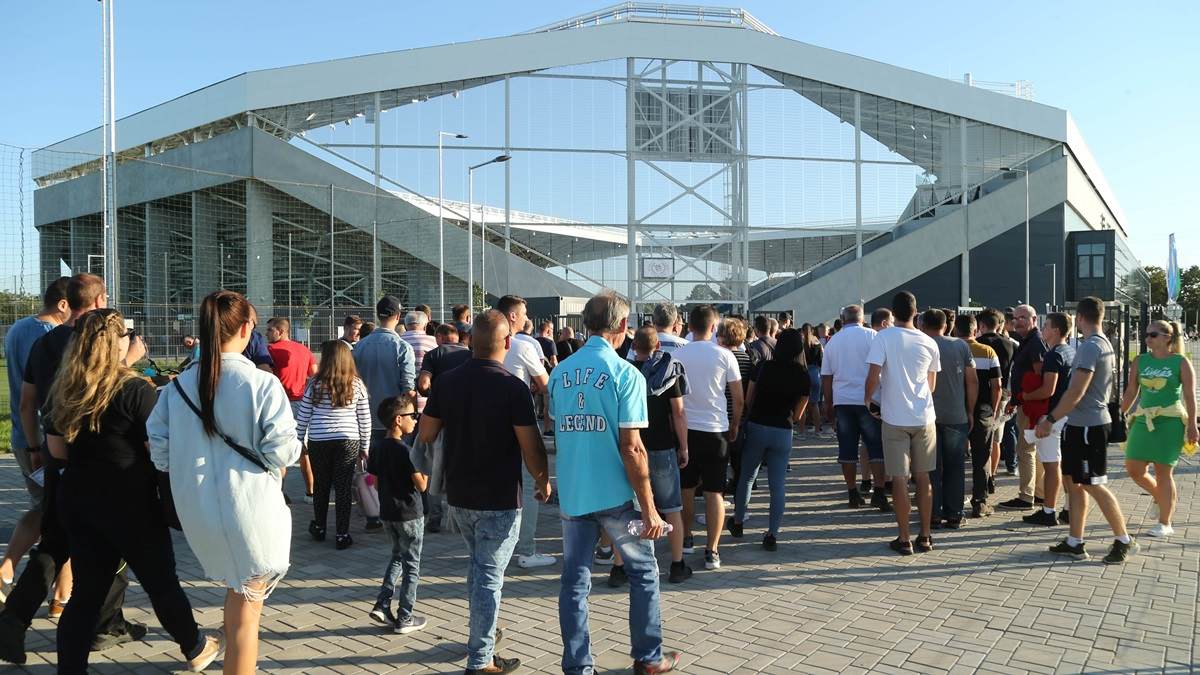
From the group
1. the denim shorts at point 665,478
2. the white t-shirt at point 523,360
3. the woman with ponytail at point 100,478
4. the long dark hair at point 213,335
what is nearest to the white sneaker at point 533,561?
the denim shorts at point 665,478

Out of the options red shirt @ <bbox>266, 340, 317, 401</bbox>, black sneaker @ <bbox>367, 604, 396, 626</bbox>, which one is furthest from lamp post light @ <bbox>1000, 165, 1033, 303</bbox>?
black sneaker @ <bbox>367, 604, 396, 626</bbox>

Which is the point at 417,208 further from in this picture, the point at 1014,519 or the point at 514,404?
the point at 514,404

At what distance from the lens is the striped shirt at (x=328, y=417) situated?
6.93m

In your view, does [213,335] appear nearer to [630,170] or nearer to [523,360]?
[523,360]

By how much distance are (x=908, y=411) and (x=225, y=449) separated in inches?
203

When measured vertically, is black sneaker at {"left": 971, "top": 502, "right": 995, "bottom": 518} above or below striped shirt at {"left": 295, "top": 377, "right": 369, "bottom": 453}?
below

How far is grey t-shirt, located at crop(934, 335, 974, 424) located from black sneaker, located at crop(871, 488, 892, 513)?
4.34 feet

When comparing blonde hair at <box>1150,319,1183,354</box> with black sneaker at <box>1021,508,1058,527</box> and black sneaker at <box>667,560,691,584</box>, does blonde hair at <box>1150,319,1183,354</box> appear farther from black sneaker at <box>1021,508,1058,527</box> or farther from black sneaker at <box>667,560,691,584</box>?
black sneaker at <box>667,560,691,584</box>

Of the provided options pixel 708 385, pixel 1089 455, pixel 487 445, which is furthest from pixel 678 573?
pixel 1089 455

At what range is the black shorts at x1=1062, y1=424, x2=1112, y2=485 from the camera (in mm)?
6340

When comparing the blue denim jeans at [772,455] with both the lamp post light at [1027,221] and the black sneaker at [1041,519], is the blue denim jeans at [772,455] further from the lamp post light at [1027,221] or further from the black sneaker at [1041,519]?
the lamp post light at [1027,221]

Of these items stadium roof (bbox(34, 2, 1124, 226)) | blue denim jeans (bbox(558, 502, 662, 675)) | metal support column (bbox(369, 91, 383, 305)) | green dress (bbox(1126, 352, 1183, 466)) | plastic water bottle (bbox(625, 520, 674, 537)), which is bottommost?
blue denim jeans (bbox(558, 502, 662, 675))

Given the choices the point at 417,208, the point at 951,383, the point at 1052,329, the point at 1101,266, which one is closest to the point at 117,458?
the point at 951,383

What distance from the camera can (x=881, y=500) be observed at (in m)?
8.37
